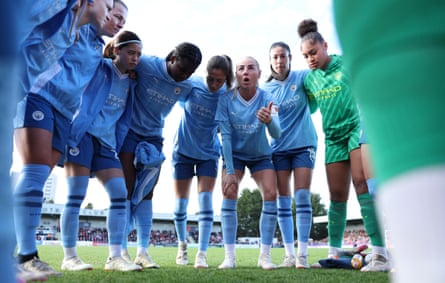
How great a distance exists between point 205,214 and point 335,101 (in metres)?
2.26

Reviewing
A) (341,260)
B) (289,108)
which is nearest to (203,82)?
(289,108)

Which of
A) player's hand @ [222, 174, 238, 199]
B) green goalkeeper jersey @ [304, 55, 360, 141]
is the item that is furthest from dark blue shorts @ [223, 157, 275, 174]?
green goalkeeper jersey @ [304, 55, 360, 141]

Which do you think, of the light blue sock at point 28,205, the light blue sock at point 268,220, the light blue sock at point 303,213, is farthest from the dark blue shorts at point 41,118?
the light blue sock at point 303,213

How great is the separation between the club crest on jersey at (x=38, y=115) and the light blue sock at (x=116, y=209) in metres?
1.06

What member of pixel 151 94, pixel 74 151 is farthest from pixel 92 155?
pixel 151 94

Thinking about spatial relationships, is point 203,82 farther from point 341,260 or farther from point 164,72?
point 341,260

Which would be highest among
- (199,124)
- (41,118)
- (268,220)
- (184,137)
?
(199,124)

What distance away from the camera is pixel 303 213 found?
16.4 ft

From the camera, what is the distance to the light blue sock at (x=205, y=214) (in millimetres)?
5262

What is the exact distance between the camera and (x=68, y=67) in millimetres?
3445

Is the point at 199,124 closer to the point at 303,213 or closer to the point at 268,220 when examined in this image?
the point at 268,220

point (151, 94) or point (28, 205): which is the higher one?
point (151, 94)

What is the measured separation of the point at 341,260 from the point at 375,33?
4.47m

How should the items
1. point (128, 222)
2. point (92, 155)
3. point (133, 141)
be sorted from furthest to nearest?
point (128, 222)
point (133, 141)
point (92, 155)
